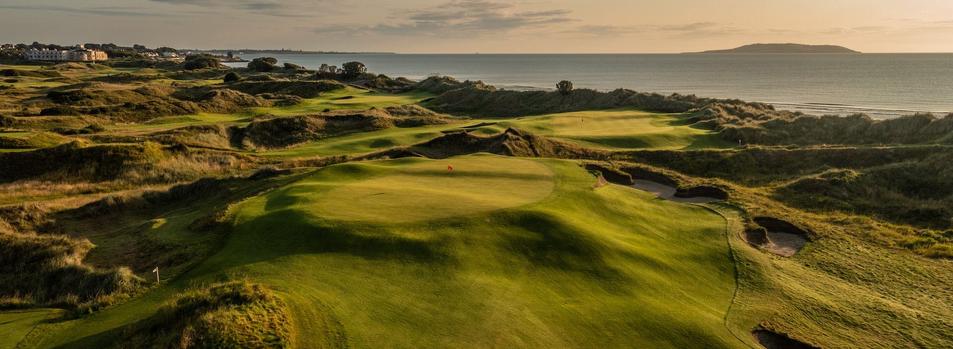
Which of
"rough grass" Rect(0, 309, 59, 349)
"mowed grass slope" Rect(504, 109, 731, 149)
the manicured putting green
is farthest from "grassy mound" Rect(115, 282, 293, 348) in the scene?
"mowed grass slope" Rect(504, 109, 731, 149)

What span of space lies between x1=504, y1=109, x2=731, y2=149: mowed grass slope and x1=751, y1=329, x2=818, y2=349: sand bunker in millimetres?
32237

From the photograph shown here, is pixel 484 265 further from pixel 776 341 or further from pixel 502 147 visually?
pixel 502 147

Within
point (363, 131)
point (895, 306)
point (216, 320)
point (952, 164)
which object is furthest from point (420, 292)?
point (363, 131)

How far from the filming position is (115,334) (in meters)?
11.2

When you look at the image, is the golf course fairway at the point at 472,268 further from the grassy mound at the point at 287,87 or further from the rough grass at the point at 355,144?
the grassy mound at the point at 287,87

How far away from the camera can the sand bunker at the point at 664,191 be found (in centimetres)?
2725

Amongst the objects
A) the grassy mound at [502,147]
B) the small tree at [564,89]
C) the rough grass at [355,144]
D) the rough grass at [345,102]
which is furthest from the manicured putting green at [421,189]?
the small tree at [564,89]

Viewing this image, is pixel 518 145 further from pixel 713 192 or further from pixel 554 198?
pixel 554 198

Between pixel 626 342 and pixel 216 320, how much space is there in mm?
8625

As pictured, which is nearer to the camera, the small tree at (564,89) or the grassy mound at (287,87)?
the small tree at (564,89)

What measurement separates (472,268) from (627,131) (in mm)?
40073

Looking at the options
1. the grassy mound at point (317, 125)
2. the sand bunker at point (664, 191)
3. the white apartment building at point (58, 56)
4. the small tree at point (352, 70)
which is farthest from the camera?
the white apartment building at point (58, 56)

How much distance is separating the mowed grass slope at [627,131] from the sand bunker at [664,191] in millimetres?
14878

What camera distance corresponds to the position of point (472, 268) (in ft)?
50.0
